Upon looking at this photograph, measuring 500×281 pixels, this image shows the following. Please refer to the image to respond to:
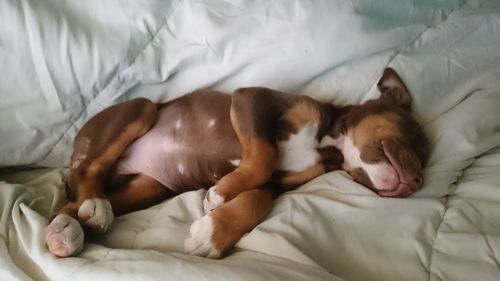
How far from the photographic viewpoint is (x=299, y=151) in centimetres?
184

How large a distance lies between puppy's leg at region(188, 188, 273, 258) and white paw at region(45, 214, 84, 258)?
29 cm

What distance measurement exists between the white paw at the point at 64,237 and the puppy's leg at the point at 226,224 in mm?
287

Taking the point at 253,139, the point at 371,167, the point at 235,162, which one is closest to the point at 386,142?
the point at 371,167

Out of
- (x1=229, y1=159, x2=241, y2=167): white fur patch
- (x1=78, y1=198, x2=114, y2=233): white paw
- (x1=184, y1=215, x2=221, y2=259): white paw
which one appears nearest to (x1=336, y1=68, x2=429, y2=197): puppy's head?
(x1=229, y1=159, x2=241, y2=167): white fur patch

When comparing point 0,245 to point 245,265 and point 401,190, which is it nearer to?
point 245,265

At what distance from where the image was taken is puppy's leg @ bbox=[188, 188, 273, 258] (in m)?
1.38

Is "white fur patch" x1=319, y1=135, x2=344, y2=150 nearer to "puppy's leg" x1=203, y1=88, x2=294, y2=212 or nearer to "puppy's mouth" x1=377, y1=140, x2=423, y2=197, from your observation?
"puppy's leg" x1=203, y1=88, x2=294, y2=212

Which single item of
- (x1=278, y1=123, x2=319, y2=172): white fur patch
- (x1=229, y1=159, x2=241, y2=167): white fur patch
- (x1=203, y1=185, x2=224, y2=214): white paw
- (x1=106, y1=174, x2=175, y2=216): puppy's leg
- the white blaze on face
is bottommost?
(x1=106, y1=174, x2=175, y2=216): puppy's leg

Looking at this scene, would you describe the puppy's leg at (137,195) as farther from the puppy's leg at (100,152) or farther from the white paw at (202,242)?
the white paw at (202,242)

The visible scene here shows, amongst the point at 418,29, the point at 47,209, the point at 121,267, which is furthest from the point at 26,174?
the point at 418,29

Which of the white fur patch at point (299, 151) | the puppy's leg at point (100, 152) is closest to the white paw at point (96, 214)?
the puppy's leg at point (100, 152)

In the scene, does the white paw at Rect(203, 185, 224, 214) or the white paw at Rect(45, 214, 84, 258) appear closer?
the white paw at Rect(45, 214, 84, 258)

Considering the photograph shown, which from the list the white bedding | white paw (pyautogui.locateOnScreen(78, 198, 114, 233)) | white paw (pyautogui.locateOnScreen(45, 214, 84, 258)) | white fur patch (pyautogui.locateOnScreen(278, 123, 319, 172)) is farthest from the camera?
white fur patch (pyautogui.locateOnScreen(278, 123, 319, 172))

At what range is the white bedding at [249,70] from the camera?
162 cm
